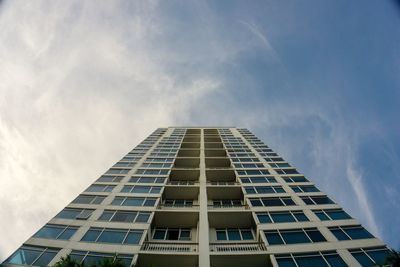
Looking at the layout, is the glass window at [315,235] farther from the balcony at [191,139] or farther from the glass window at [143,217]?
the balcony at [191,139]

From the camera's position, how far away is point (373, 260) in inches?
696

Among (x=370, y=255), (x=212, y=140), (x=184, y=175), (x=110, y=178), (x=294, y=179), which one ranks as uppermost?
(x=212, y=140)

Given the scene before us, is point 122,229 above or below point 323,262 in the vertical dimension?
above

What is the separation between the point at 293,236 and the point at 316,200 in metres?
7.51

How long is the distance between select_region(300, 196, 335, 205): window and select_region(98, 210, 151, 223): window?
17258 mm

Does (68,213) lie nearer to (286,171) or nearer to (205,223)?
(205,223)

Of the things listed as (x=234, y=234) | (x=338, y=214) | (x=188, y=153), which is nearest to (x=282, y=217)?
(x=234, y=234)

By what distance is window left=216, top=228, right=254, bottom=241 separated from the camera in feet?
77.8

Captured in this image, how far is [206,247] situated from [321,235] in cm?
1017

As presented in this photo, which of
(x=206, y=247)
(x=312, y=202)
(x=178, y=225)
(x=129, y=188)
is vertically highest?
(x=129, y=188)

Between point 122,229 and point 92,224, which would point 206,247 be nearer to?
point 122,229

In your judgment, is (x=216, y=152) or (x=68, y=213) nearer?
(x=68, y=213)

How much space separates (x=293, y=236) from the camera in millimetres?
20750

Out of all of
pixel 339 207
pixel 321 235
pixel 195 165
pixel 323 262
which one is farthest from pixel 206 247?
pixel 195 165
